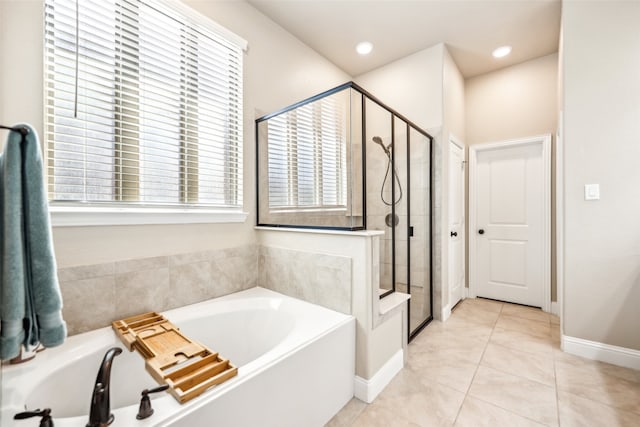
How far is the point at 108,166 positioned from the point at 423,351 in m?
2.60

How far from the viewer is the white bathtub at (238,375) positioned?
0.98 meters

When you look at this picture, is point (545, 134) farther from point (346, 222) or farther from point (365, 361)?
point (365, 361)

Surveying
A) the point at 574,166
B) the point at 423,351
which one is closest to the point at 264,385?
the point at 423,351

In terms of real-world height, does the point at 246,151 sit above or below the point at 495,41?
below

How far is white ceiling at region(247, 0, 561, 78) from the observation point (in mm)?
2320

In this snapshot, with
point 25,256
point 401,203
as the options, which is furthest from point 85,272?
point 401,203

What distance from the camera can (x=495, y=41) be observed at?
2797 millimetres

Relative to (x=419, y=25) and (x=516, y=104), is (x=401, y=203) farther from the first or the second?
(x=516, y=104)

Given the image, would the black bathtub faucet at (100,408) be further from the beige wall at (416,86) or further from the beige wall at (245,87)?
the beige wall at (416,86)

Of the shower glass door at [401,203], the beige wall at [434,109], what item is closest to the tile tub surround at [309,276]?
the shower glass door at [401,203]

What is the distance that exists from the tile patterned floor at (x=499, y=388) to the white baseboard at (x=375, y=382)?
0.13ft

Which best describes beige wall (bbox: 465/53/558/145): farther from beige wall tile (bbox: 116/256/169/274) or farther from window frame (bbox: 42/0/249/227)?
beige wall tile (bbox: 116/256/169/274)

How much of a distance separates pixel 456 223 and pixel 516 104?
5.22 ft

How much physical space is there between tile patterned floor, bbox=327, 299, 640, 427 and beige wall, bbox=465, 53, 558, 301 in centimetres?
132
